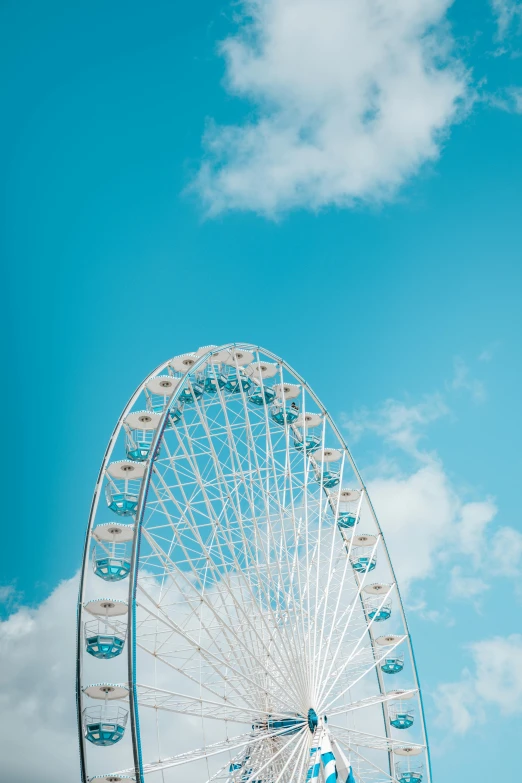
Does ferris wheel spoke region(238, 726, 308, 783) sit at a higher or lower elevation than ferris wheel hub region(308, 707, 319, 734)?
lower

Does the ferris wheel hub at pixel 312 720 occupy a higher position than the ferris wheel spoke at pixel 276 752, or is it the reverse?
the ferris wheel hub at pixel 312 720

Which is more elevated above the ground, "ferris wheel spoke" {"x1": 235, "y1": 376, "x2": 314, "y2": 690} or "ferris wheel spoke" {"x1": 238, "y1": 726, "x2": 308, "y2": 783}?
"ferris wheel spoke" {"x1": 235, "y1": 376, "x2": 314, "y2": 690}

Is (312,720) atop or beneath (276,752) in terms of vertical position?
atop

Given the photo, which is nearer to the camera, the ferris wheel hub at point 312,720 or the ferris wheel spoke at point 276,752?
the ferris wheel spoke at point 276,752

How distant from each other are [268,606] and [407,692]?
825cm

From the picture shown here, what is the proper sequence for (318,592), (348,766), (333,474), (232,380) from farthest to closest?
(333,474) < (232,380) < (318,592) < (348,766)

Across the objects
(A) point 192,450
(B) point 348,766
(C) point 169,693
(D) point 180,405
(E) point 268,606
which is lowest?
(B) point 348,766

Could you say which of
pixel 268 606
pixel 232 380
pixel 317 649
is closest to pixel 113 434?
pixel 232 380

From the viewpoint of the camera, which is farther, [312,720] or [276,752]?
[276,752]

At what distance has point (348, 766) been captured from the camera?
84.6 ft

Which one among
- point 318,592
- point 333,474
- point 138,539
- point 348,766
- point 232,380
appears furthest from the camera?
point 333,474

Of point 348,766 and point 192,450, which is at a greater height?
point 192,450

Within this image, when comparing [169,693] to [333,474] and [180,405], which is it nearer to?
[180,405]

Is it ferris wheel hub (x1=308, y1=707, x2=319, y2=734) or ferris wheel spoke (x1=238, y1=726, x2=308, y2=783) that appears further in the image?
ferris wheel hub (x1=308, y1=707, x2=319, y2=734)
